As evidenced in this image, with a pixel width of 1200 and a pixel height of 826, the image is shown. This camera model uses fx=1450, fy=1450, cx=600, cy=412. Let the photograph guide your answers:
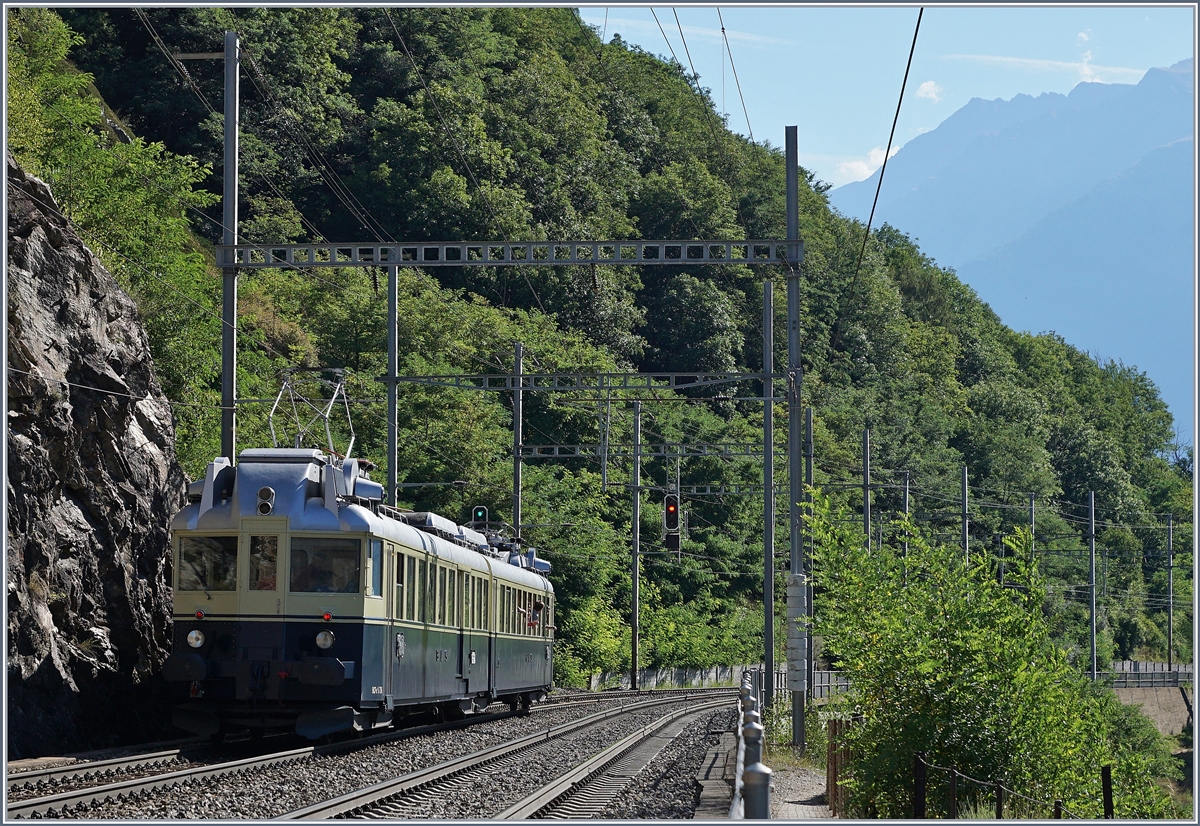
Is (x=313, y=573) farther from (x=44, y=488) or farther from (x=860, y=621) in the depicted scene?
(x=860, y=621)

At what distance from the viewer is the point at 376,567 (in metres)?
17.6

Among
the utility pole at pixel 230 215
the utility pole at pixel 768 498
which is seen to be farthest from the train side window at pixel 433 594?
the utility pole at pixel 768 498

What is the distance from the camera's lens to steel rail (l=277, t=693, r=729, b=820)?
39.0 feet

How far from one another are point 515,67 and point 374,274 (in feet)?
106

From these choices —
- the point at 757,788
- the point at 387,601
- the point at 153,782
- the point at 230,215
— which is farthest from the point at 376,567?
the point at 757,788

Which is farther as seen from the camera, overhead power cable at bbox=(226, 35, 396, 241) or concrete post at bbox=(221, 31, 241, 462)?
overhead power cable at bbox=(226, 35, 396, 241)

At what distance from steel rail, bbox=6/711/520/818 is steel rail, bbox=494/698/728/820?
9.90 feet

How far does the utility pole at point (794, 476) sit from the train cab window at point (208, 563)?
8.38 meters

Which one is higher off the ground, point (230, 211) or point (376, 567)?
point (230, 211)

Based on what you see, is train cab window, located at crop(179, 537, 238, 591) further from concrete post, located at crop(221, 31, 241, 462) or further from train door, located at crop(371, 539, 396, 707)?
concrete post, located at crop(221, 31, 241, 462)

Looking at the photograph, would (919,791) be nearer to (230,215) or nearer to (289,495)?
(289,495)

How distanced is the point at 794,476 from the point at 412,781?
36.1 ft

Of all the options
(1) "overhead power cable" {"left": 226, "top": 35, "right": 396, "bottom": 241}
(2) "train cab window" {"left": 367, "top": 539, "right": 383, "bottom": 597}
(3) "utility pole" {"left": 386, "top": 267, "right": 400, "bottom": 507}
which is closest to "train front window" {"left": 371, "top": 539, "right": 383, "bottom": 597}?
(2) "train cab window" {"left": 367, "top": 539, "right": 383, "bottom": 597}

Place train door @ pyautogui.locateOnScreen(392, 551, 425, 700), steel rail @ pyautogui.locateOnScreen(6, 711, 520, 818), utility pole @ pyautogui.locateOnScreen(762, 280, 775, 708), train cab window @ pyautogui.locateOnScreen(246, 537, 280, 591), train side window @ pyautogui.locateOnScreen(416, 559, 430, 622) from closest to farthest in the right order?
1. steel rail @ pyautogui.locateOnScreen(6, 711, 520, 818)
2. train cab window @ pyautogui.locateOnScreen(246, 537, 280, 591)
3. train door @ pyautogui.locateOnScreen(392, 551, 425, 700)
4. train side window @ pyautogui.locateOnScreen(416, 559, 430, 622)
5. utility pole @ pyautogui.locateOnScreen(762, 280, 775, 708)
